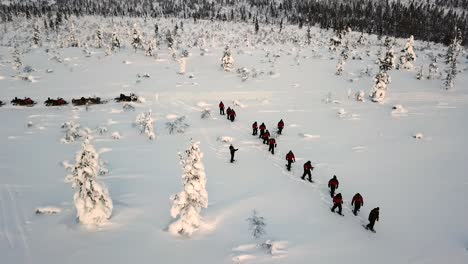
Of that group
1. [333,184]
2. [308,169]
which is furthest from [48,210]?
[333,184]

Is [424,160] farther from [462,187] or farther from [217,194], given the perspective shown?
[217,194]

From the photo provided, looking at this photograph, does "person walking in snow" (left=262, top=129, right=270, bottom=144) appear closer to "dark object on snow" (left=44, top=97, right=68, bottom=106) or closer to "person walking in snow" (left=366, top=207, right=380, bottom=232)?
"person walking in snow" (left=366, top=207, right=380, bottom=232)

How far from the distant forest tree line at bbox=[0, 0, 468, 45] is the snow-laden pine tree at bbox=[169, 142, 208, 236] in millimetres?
59870

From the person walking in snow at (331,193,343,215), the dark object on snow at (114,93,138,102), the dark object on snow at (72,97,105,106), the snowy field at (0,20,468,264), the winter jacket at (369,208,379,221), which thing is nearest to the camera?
the snowy field at (0,20,468,264)

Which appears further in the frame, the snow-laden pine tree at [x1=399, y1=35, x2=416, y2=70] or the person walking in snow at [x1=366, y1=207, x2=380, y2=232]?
the snow-laden pine tree at [x1=399, y1=35, x2=416, y2=70]

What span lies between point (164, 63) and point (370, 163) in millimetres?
30773

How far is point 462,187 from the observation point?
670 inches

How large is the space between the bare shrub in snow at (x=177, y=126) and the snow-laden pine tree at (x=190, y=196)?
11.6 metres

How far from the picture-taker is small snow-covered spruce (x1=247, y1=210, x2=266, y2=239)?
1195 centimetres

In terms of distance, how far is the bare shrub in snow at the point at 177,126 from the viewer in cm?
2329

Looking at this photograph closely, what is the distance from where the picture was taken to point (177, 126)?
24.0 metres

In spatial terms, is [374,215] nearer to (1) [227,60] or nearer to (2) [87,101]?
(2) [87,101]

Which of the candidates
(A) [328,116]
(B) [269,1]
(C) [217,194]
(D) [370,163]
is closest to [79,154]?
(C) [217,194]

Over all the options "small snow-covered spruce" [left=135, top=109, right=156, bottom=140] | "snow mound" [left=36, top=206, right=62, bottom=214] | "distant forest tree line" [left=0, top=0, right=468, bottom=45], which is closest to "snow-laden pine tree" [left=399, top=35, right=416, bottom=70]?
"distant forest tree line" [left=0, top=0, right=468, bottom=45]
